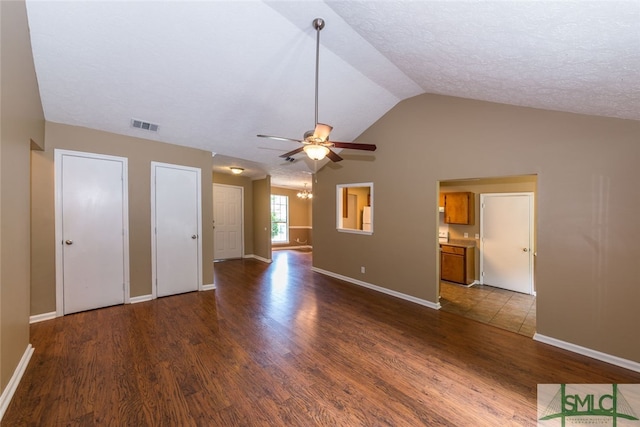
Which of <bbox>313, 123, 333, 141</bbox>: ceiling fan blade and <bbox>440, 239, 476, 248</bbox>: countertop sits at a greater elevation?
<bbox>313, 123, 333, 141</bbox>: ceiling fan blade

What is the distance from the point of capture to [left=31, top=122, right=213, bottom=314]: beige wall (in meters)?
3.22

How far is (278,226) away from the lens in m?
10.1

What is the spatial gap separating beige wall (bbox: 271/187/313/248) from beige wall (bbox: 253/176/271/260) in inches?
77.8

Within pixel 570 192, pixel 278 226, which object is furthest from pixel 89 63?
pixel 278 226

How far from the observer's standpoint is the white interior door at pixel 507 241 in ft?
14.8

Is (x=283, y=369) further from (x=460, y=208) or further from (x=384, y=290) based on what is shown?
(x=460, y=208)

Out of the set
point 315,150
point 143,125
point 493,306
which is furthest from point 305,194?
point 315,150

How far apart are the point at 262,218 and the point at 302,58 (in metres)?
5.32

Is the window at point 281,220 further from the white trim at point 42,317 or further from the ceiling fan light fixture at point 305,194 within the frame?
the white trim at point 42,317

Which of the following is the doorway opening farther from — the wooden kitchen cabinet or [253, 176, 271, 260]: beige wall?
[253, 176, 271, 260]: beige wall

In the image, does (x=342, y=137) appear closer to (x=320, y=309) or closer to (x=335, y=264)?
(x=335, y=264)

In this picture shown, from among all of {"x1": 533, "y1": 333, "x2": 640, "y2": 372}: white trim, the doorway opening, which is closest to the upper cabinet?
the doorway opening

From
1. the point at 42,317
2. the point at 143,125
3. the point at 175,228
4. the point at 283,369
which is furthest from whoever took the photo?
the point at 175,228

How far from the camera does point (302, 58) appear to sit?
117 inches
